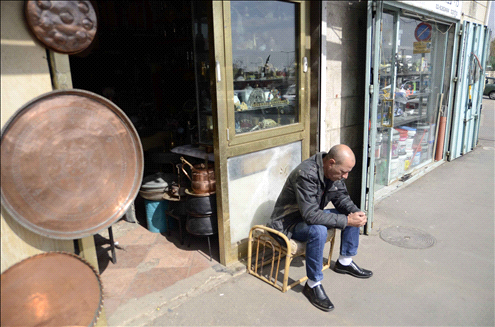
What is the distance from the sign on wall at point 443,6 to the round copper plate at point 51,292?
5149 mm

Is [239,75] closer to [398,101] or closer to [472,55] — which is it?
[398,101]

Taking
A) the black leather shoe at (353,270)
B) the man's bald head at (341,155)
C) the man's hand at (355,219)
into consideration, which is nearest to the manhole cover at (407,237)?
the black leather shoe at (353,270)

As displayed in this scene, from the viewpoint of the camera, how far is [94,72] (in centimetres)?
696

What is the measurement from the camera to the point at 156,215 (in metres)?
4.31

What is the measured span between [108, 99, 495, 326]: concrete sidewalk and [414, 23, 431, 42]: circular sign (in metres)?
3.24

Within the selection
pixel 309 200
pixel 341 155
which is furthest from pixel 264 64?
pixel 309 200

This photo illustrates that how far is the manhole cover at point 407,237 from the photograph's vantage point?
12.9 feet

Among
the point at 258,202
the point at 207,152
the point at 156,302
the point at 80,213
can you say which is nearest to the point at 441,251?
the point at 258,202

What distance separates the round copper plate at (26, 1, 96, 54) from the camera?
1.91 meters

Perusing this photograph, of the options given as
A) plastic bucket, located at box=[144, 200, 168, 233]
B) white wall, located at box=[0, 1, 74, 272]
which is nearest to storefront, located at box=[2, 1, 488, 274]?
white wall, located at box=[0, 1, 74, 272]

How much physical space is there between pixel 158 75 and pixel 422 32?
4815 mm

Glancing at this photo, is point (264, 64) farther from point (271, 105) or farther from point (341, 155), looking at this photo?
point (341, 155)

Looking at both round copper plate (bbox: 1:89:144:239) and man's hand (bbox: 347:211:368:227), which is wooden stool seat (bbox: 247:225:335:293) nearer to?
man's hand (bbox: 347:211:368:227)

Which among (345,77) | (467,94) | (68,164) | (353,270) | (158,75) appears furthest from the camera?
(467,94)
